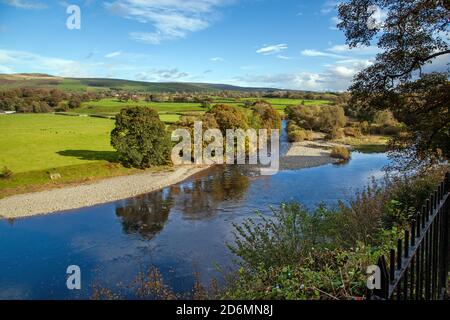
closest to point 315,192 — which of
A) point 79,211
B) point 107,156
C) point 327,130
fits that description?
point 79,211

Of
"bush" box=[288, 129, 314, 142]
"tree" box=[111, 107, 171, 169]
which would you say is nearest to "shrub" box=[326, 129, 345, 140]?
"bush" box=[288, 129, 314, 142]

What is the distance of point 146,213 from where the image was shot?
2670cm

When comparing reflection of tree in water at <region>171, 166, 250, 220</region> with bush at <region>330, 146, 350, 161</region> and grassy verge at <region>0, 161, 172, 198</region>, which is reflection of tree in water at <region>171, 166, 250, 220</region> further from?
bush at <region>330, 146, 350, 161</region>

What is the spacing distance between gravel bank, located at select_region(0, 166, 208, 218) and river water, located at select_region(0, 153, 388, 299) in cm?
139

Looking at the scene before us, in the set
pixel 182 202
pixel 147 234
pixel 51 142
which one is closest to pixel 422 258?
pixel 147 234

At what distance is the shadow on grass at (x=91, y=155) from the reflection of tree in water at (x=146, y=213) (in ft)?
44.7

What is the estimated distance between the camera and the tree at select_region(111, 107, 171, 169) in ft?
136

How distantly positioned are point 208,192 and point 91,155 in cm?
1973

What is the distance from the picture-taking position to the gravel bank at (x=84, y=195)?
93.3ft

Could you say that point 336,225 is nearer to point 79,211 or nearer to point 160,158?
point 79,211

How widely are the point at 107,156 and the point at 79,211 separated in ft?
59.5

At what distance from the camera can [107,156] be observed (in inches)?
1774

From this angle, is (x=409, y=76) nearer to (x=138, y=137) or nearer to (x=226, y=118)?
(x=138, y=137)

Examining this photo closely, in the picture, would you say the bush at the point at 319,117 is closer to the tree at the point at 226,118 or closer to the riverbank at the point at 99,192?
the tree at the point at 226,118
